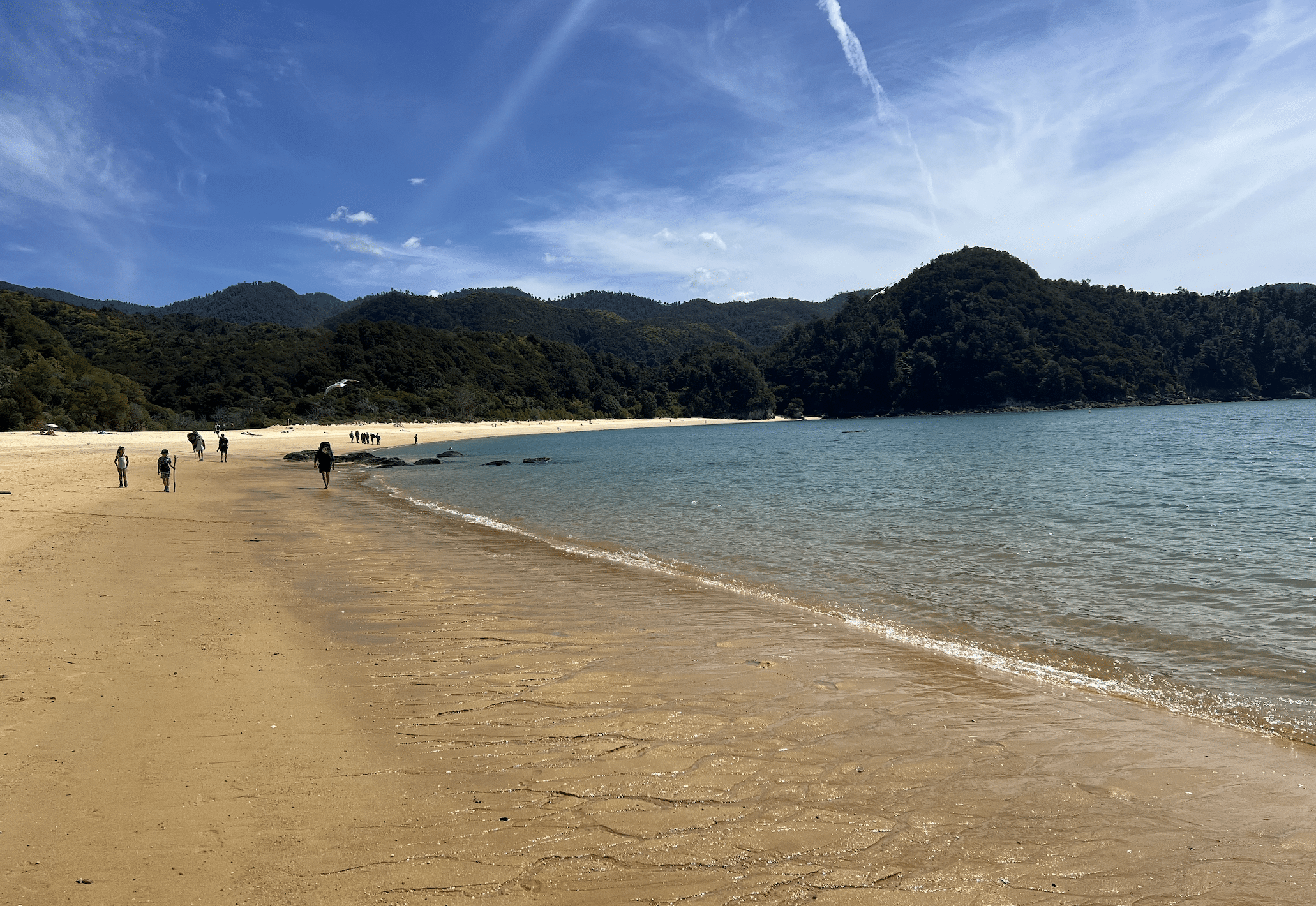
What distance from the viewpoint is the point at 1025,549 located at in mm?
12469

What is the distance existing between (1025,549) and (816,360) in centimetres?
18114

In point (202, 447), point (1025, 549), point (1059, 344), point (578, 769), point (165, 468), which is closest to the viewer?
point (578, 769)

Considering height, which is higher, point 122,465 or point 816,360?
point 816,360

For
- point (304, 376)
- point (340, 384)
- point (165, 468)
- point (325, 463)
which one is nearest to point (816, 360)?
point (304, 376)

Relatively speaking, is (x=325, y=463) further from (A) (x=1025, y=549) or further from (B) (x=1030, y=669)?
(B) (x=1030, y=669)

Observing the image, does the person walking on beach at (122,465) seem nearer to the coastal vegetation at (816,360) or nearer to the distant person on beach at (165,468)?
the distant person on beach at (165,468)

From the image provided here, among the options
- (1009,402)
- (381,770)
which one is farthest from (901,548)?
(1009,402)

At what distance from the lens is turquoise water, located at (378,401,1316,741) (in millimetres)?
6781

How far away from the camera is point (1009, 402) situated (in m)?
155

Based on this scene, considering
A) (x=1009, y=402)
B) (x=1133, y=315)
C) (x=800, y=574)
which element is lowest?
(x=800, y=574)

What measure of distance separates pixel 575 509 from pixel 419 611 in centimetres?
1193

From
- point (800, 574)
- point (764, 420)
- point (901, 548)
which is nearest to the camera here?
point (800, 574)

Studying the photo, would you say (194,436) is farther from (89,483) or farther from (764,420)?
(764,420)

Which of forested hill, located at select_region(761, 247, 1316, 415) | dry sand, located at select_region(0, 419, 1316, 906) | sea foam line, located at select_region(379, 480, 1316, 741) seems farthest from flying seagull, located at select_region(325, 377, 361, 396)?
forested hill, located at select_region(761, 247, 1316, 415)
